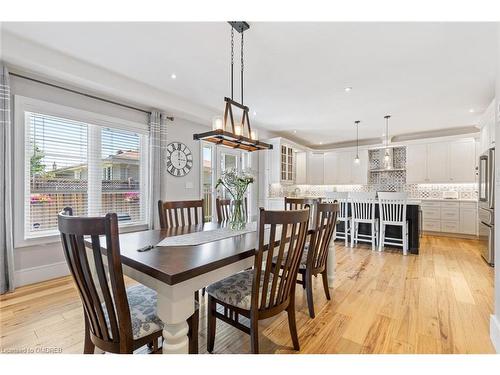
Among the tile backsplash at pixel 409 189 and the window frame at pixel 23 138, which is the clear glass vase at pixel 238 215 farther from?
the tile backsplash at pixel 409 189

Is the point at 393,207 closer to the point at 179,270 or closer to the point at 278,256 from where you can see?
the point at 278,256

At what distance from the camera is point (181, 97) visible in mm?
3805

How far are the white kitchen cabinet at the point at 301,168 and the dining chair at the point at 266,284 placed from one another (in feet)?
17.6

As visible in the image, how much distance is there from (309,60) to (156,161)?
2.59m

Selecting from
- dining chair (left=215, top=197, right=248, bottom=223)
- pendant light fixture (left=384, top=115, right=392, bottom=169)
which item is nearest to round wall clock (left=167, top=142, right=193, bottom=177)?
dining chair (left=215, top=197, right=248, bottom=223)

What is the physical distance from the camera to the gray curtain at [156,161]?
374 cm

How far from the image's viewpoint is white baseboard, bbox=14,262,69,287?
267 centimetres

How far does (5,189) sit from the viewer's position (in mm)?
2463

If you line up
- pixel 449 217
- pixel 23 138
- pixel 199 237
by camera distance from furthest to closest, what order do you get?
pixel 449 217 < pixel 23 138 < pixel 199 237

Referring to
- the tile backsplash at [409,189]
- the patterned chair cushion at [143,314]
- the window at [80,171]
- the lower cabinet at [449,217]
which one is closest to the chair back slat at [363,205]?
the tile backsplash at [409,189]

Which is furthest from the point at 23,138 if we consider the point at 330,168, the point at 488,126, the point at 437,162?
the point at 437,162

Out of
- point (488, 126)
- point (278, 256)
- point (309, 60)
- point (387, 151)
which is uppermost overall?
point (309, 60)

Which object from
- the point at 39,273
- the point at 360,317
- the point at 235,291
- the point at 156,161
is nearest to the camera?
the point at 235,291
